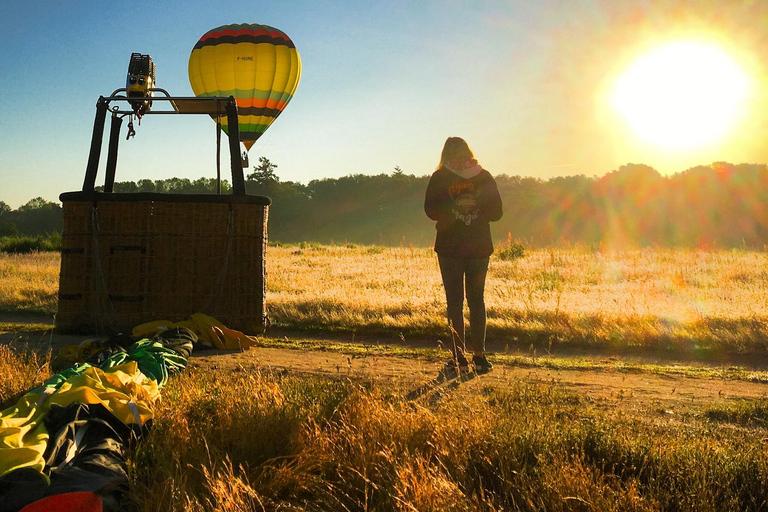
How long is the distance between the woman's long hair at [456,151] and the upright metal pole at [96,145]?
4380mm

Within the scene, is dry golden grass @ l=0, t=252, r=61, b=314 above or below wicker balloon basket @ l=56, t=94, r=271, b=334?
below

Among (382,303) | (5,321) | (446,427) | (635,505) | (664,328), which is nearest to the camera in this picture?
(635,505)

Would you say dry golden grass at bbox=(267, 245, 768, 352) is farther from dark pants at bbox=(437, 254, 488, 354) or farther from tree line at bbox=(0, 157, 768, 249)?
tree line at bbox=(0, 157, 768, 249)

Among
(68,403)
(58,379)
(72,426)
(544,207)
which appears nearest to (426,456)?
(72,426)

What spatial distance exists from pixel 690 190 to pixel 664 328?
6096cm

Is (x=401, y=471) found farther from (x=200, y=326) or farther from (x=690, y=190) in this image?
(x=690, y=190)

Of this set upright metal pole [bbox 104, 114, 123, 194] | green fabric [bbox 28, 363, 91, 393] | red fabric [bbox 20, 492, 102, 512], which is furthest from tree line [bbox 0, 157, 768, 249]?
red fabric [bbox 20, 492, 102, 512]

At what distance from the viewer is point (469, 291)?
6.16 meters

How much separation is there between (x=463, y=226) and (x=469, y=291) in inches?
25.3

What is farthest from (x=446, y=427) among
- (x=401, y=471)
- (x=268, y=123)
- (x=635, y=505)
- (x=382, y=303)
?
(x=268, y=123)

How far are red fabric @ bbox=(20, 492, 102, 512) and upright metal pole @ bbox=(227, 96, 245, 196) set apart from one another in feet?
18.6

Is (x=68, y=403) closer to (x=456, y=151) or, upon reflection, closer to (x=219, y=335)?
(x=219, y=335)

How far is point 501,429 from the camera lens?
3484 millimetres

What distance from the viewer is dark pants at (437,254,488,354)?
19.9 ft
